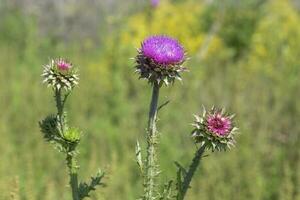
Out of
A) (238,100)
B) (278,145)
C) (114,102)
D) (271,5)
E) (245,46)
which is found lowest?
(278,145)

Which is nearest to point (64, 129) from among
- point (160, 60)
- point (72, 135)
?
point (72, 135)

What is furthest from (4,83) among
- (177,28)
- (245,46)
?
(245,46)

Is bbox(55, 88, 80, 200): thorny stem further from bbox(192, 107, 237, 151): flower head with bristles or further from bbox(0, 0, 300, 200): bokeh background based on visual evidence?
bbox(192, 107, 237, 151): flower head with bristles

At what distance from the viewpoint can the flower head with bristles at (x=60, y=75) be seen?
2.52m

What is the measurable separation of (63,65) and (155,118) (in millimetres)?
481

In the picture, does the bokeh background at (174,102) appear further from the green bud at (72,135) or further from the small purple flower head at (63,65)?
the small purple flower head at (63,65)

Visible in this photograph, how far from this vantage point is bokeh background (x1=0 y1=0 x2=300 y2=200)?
495 cm

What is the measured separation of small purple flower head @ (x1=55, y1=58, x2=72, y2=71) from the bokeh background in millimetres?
494

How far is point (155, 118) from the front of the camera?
2461 mm

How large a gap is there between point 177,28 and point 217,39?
71 centimetres

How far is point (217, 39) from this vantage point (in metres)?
10.3

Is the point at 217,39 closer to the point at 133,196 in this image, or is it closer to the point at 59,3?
the point at 59,3

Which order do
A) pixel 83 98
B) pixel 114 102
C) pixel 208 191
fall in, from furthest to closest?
pixel 83 98
pixel 114 102
pixel 208 191

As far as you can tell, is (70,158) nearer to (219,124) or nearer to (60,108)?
(60,108)
